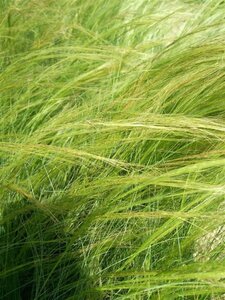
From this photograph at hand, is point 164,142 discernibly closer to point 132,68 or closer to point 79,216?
point 79,216

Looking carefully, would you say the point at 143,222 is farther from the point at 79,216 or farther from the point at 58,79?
the point at 58,79

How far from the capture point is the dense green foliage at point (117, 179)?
39.4 inches

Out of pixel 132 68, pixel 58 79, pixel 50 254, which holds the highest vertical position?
pixel 132 68

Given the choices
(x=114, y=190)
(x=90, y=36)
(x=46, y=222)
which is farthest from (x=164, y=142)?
(x=90, y=36)

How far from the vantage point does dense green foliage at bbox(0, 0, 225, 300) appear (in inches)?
39.4

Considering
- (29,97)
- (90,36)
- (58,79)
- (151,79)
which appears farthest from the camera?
(90,36)

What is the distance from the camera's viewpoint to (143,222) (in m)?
1.08

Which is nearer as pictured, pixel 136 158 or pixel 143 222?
pixel 143 222

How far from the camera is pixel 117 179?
1060 millimetres

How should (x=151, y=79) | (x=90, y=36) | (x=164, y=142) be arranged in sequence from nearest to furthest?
Result: (x=164, y=142)
(x=151, y=79)
(x=90, y=36)

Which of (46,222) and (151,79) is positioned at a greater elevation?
(151,79)

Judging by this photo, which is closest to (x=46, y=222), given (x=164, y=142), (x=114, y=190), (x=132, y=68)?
(x=114, y=190)

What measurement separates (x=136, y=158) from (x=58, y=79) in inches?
22.5

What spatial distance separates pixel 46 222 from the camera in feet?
3.79
